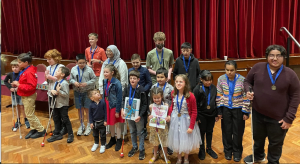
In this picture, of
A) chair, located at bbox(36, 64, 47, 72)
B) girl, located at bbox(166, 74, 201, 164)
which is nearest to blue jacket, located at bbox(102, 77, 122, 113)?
girl, located at bbox(166, 74, 201, 164)

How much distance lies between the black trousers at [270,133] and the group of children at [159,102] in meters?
0.16

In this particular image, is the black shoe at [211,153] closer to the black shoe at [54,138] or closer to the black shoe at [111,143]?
the black shoe at [111,143]

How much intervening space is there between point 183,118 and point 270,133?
944mm

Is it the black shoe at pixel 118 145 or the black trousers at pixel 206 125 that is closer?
the black trousers at pixel 206 125

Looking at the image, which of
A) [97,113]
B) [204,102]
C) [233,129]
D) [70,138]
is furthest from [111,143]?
[233,129]

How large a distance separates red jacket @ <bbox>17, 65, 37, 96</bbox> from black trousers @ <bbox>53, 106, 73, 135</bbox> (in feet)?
1.65

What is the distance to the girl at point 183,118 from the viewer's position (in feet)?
8.83

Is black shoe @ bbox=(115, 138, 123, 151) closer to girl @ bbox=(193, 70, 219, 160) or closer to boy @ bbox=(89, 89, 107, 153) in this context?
boy @ bbox=(89, 89, 107, 153)

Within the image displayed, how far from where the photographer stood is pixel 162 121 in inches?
110

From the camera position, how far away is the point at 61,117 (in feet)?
12.0

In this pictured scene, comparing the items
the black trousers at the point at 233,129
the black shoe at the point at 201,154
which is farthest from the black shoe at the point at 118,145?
the black trousers at the point at 233,129

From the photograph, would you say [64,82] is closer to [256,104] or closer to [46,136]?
[46,136]

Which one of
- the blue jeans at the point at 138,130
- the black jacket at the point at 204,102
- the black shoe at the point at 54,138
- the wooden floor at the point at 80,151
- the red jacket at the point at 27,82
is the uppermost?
the red jacket at the point at 27,82

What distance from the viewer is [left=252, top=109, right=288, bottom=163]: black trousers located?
249 cm
